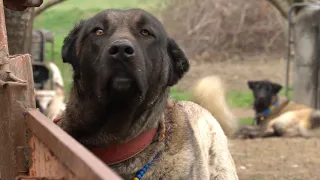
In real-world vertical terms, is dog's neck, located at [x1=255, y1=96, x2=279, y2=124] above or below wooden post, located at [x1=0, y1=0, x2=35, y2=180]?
below

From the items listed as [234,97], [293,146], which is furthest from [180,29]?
[293,146]

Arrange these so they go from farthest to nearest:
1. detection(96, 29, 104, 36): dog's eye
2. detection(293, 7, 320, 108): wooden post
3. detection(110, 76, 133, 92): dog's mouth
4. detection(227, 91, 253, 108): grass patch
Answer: detection(227, 91, 253, 108): grass patch, detection(293, 7, 320, 108): wooden post, detection(96, 29, 104, 36): dog's eye, detection(110, 76, 133, 92): dog's mouth

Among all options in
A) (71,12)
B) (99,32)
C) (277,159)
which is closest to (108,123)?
(99,32)

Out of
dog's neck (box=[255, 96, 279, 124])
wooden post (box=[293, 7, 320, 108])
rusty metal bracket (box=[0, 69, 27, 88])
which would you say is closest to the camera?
rusty metal bracket (box=[0, 69, 27, 88])

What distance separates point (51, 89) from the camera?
15398mm

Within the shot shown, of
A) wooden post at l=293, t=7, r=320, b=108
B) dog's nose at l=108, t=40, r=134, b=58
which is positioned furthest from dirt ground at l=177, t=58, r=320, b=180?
dog's nose at l=108, t=40, r=134, b=58

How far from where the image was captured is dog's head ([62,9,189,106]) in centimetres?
313

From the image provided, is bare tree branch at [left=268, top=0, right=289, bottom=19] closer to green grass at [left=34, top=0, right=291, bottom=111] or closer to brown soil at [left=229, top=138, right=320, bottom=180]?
brown soil at [left=229, top=138, right=320, bottom=180]

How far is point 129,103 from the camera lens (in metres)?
3.40

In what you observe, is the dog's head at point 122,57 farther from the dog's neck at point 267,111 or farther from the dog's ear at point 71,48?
the dog's neck at point 267,111

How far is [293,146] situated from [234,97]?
941cm

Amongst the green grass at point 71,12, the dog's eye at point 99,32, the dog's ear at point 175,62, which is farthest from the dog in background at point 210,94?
the green grass at point 71,12

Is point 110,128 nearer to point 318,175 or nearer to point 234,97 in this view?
point 318,175

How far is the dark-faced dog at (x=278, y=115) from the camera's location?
13109 millimetres
